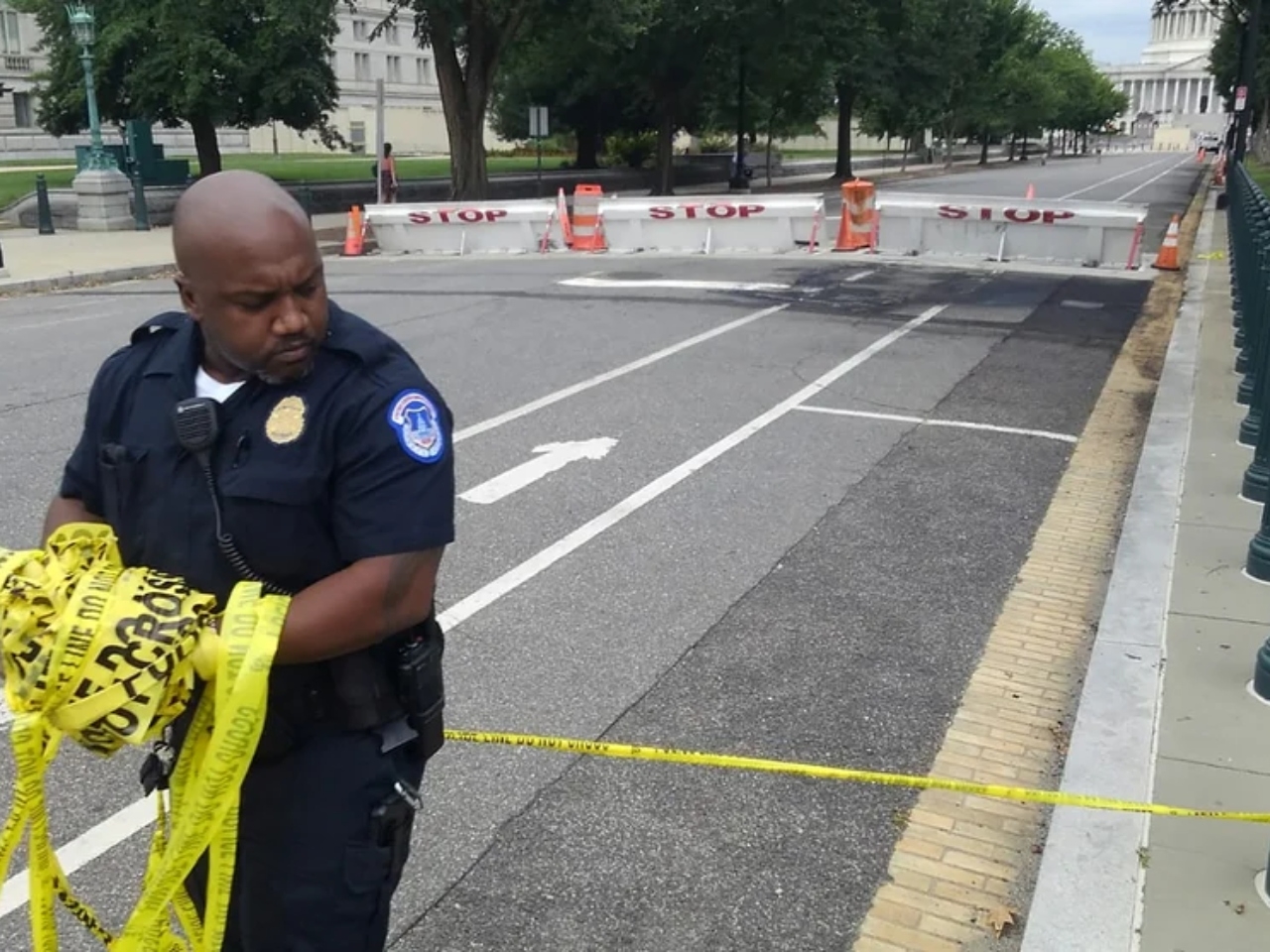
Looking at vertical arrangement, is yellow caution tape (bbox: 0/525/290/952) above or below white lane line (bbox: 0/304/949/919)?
above

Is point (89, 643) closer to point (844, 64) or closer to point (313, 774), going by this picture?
Result: point (313, 774)

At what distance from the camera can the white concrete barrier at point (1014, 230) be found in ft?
61.6

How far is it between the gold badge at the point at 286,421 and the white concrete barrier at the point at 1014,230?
18.8 m

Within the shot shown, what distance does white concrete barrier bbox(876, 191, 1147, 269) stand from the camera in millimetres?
18781

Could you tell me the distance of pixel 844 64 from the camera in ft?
143

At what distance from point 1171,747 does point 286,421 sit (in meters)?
3.36

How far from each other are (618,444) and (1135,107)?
19670 cm

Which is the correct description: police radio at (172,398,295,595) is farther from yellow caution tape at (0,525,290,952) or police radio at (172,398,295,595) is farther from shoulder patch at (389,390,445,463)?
shoulder patch at (389,390,445,463)

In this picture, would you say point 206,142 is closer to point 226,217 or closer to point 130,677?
point 226,217

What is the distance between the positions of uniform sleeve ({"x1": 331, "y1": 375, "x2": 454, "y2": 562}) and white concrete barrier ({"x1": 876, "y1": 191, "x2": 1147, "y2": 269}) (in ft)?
61.2

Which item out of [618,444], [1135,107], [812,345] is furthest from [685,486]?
[1135,107]

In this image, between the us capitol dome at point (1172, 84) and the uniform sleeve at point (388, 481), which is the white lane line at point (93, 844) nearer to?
the uniform sleeve at point (388, 481)

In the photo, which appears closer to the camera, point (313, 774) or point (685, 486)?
point (313, 774)

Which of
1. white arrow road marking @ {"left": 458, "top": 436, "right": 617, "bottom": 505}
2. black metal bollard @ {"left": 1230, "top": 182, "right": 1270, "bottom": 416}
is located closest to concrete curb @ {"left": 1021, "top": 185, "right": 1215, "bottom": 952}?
black metal bollard @ {"left": 1230, "top": 182, "right": 1270, "bottom": 416}
